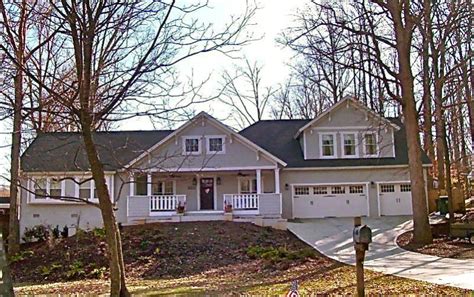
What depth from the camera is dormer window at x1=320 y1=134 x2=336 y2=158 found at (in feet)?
88.9

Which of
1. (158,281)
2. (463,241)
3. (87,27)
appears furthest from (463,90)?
(87,27)

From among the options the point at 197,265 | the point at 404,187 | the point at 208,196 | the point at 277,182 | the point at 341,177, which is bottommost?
the point at 197,265

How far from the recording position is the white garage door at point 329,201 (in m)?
26.1

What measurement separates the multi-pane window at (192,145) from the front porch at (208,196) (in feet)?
3.67

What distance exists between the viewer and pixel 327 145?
2720cm

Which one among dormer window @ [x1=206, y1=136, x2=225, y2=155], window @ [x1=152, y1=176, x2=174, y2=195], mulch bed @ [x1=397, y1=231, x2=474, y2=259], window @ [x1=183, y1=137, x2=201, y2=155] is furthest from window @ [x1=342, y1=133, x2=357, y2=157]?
window @ [x1=152, y1=176, x2=174, y2=195]

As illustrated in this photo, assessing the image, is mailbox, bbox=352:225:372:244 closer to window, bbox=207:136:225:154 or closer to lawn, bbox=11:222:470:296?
lawn, bbox=11:222:470:296

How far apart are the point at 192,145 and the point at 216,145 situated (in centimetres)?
118

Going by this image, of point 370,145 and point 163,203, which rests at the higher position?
point 370,145

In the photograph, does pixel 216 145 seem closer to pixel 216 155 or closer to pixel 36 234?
pixel 216 155

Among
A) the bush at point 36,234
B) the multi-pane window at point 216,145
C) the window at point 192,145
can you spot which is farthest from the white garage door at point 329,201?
the bush at point 36,234

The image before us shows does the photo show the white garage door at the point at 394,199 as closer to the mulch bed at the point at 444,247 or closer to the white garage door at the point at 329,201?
the white garage door at the point at 329,201

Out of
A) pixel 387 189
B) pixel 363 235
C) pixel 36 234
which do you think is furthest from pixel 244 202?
pixel 363 235

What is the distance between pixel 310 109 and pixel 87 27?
118 ft
